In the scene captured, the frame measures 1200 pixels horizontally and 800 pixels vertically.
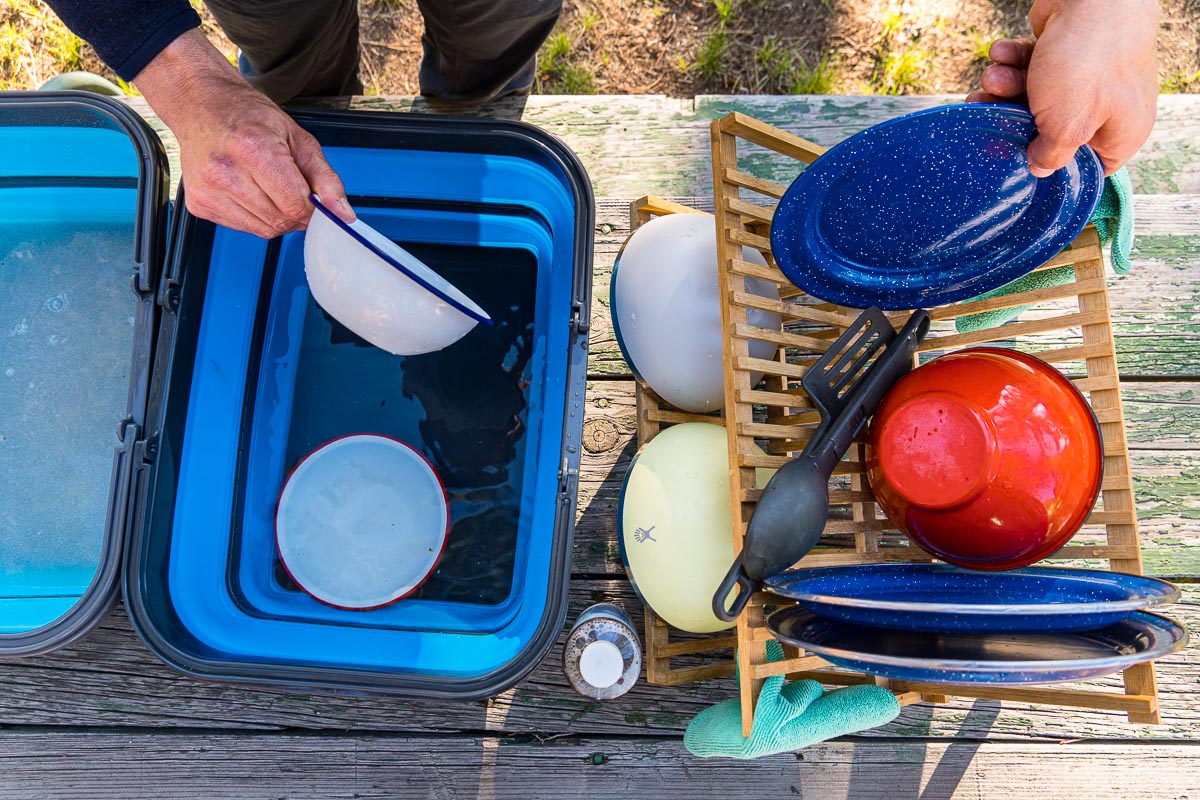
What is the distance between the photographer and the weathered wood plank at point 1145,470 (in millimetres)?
848

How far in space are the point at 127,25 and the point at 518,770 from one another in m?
0.84

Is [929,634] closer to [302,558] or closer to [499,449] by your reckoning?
[499,449]

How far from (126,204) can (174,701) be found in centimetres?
60

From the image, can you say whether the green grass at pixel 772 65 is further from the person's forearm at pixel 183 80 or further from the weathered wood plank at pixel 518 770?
the weathered wood plank at pixel 518 770

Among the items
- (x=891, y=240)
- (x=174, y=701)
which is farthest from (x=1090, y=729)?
(x=174, y=701)

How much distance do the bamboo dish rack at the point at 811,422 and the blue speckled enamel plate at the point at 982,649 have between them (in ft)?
0.25

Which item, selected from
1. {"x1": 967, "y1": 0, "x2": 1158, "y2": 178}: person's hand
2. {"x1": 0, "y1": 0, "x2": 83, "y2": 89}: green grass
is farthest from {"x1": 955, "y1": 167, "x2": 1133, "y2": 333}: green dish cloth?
{"x1": 0, "y1": 0, "x2": 83, "y2": 89}: green grass

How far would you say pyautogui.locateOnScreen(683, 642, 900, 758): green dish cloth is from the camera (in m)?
0.60

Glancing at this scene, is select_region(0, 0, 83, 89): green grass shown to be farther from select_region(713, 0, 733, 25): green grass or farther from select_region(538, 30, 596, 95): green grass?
select_region(713, 0, 733, 25): green grass

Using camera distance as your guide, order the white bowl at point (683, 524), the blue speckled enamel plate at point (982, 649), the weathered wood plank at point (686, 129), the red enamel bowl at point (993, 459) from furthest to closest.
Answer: the weathered wood plank at point (686, 129) → the white bowl at point (683, 524) → the red enamel bowl at point (993, 459) → the blue speckled enamel plate at point (982, 649)

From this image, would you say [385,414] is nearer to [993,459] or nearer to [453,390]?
[453,390]

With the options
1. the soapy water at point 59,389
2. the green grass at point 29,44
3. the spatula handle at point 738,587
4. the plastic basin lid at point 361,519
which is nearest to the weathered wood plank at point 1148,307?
the plastic basin lid at point 361,519

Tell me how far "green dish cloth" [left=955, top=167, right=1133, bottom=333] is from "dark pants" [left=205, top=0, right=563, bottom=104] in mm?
614

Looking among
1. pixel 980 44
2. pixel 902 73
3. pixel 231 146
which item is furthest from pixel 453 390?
pixel 980 44
